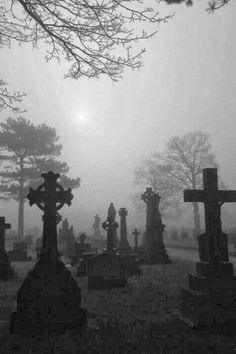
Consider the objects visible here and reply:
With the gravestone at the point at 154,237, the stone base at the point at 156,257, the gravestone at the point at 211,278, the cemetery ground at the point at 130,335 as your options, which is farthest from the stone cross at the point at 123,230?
the gravestone at the point at 211,278

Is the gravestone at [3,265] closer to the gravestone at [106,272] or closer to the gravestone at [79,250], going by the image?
the gravestone at [106,272]

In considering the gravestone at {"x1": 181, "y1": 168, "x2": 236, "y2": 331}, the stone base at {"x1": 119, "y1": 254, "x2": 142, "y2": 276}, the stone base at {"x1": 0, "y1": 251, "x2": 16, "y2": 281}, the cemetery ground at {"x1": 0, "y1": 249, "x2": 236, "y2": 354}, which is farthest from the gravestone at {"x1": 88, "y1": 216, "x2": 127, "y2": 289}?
the gravestone at {"x1": 181, "y1": 168, "x2": 236, "y2": 331}

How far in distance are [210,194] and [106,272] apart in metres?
4.76

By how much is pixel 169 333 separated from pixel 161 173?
106ft

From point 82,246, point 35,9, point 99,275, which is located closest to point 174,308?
point 99,275

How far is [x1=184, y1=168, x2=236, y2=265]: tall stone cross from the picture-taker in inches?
220

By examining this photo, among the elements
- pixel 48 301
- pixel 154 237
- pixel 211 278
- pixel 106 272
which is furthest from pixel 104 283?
pixel 154 237

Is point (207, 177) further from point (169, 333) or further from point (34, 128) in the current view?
point (34, 128)

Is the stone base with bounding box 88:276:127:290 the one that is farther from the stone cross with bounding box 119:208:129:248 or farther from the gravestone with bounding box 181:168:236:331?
the stone cross with bounding box 119:208:129:248

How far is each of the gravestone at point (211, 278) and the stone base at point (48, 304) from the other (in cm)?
177

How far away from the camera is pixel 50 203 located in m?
5.75

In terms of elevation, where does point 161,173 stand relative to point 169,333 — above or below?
above

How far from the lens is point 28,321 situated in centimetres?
491

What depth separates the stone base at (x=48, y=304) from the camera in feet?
16.1
